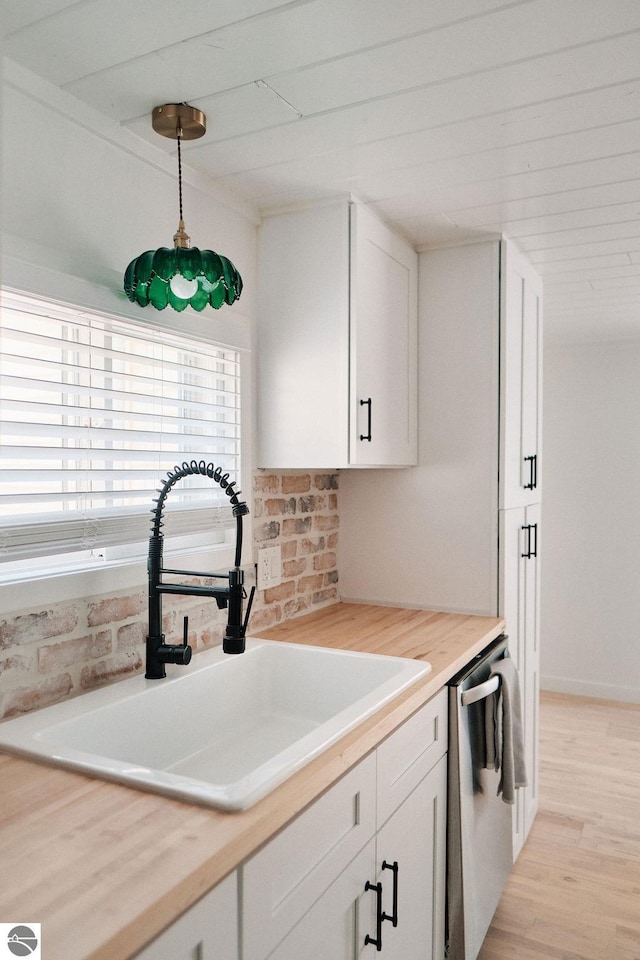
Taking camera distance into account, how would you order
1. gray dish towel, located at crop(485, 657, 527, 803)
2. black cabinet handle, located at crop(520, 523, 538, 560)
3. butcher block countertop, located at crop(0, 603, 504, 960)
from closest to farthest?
butcher block countertop, located at crop(0, 603, 504, 960)
gray dish towel, located at crop(485, 657, 527, 803)
black cabinet handle, located at crop(520, 523, 538, 560)

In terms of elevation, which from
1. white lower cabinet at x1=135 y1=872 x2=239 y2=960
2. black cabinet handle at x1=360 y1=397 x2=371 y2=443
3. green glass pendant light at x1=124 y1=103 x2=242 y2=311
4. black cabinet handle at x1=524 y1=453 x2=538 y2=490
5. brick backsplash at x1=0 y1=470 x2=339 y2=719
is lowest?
white lower cabinet at x1=135 y1=872 x2=239 y2=960

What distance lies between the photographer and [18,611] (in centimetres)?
150

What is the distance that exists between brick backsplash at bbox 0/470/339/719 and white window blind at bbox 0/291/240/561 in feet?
0.52

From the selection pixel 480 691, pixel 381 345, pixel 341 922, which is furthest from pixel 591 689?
pixel 341 922

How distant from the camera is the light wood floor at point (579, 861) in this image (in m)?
2.33

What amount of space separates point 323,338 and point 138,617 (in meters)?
1.00

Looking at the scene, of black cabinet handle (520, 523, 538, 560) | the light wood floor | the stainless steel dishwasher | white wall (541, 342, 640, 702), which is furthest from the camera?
white wall (541, 342, 640, 702)

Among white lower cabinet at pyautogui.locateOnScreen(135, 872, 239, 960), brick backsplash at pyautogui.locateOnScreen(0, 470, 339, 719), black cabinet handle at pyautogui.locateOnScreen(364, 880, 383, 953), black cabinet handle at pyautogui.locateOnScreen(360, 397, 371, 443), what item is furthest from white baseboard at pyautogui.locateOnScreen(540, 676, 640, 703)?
white lower cabinet at pyautogui.locateOnScreen(135, 872, 239, 960)

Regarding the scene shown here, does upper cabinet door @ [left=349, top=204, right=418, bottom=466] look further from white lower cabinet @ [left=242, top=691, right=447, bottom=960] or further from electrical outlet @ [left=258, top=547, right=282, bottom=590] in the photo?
white lower cabinet @ [left=242, top=691, right=447, bottom=960]

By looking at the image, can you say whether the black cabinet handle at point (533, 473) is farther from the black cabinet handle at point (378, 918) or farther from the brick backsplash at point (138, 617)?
the black cabinet handle at point (378, 918)

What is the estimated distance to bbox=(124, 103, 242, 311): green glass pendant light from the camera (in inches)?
64.7

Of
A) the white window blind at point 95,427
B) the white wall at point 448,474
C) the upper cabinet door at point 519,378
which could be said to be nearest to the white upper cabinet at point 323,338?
the white window blind at point 95,427

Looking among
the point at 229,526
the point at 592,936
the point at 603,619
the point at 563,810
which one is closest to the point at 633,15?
the point at 229,526

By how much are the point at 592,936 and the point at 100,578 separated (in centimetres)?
199
